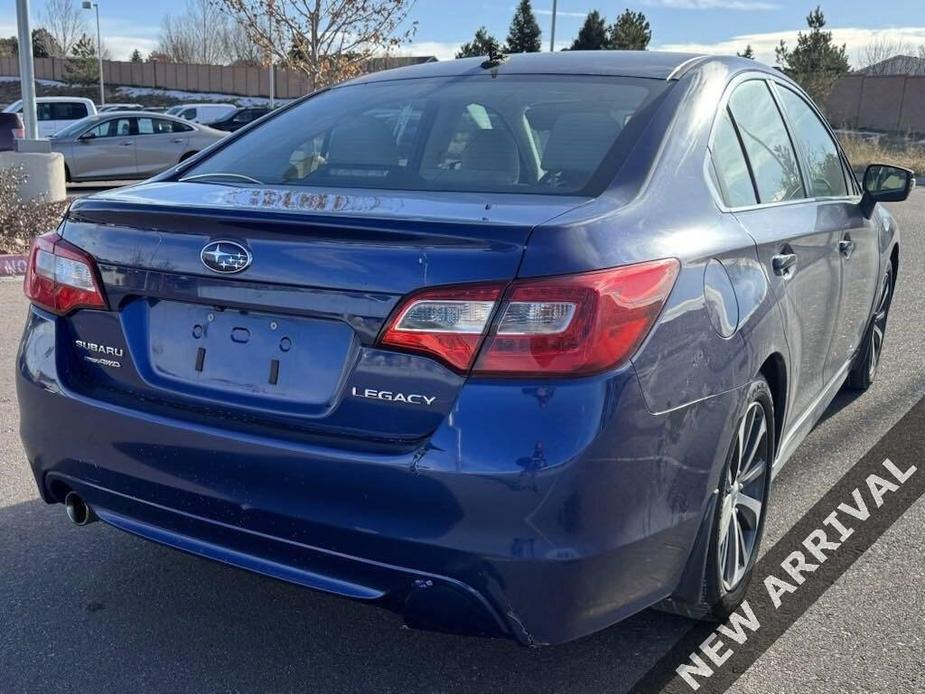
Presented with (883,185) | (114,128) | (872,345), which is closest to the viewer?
(883,185)

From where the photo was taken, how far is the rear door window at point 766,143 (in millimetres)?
→ 3025

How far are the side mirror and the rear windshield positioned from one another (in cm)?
173

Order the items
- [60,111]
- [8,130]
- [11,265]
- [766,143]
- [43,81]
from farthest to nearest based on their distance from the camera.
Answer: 1. [43,81]
2. [60,111]
3. [8,130]
4. [11,265]
5. [766,143]

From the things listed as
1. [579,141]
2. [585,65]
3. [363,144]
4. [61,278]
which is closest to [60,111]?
[363,144]

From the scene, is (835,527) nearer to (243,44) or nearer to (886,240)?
(886,240)

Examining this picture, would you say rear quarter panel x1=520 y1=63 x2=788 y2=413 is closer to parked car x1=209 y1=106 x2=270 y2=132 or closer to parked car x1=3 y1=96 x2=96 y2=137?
parked car x1=3 y1=96 x2=96 y2=137

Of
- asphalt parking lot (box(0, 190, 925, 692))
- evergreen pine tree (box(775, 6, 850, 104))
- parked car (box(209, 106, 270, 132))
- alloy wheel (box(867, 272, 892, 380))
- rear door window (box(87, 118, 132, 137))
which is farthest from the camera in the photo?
evergreen pine tree (box(775, 6, 850, 104))

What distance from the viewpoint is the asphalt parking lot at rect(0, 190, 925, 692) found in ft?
8.27

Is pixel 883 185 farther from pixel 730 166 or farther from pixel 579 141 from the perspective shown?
pixel 579 141

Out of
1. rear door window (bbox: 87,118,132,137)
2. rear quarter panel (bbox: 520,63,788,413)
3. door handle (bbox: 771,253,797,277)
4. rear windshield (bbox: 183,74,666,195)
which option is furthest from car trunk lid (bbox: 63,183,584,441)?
rear door window (bbox: 87,118,132,137)

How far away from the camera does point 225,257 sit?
2178 mm

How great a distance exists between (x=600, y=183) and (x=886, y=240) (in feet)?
9.39

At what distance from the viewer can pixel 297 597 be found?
2.94 meters

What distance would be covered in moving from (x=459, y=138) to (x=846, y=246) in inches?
66.4
